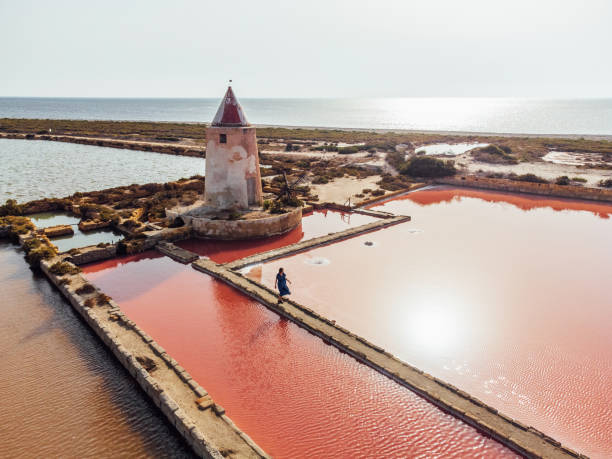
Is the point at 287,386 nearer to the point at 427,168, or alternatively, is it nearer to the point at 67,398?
the point at 67,398

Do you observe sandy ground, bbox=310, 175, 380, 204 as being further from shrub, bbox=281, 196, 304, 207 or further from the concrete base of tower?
the concrete base of tower

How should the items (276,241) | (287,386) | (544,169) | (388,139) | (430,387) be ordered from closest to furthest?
(430,387) → (287,386) → (276,241) → (544,169) → (388,139)

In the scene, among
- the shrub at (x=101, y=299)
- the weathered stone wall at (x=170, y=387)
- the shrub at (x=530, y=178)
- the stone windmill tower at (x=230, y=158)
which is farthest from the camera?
the shrub at (x=530, y=178)

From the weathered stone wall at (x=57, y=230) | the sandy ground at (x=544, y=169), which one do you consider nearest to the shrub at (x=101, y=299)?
the weathered stone wall at (x=57, y=230)

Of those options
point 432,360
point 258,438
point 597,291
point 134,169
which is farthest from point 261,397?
point 134,169

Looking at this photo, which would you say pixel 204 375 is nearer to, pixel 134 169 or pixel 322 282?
pixel 322 282

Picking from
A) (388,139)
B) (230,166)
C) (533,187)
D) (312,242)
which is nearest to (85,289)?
(230,166)

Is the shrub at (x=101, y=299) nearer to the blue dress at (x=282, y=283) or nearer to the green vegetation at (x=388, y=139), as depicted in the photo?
the blue dress at (x=282, y=283)
